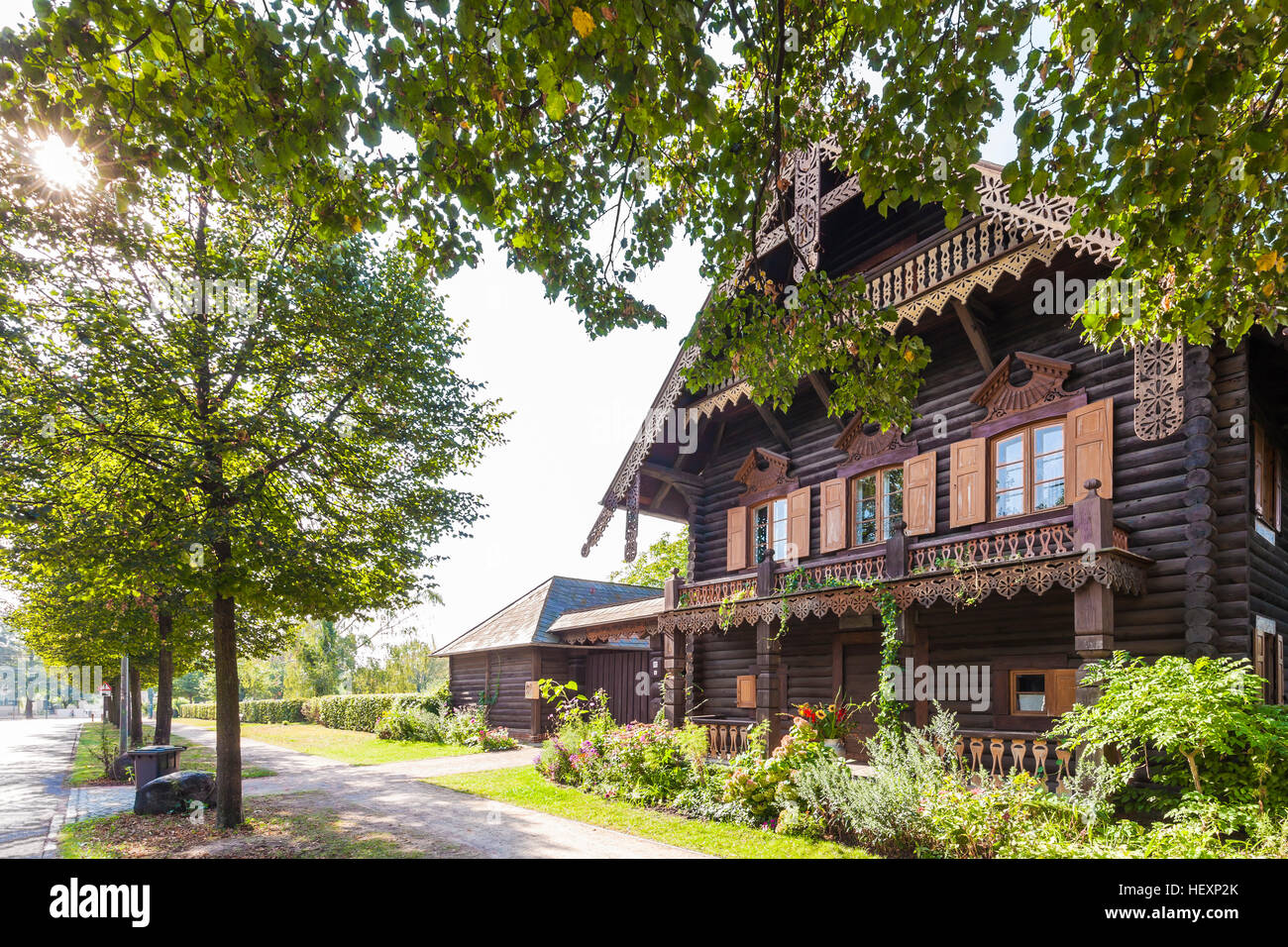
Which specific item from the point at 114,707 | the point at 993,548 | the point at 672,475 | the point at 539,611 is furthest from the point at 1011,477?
the point at 114,707

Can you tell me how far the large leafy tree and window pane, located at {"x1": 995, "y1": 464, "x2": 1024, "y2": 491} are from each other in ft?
18.6

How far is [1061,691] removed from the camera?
11062mm

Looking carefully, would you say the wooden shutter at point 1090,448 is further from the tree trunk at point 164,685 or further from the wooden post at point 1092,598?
the tree trunk at point 164,685

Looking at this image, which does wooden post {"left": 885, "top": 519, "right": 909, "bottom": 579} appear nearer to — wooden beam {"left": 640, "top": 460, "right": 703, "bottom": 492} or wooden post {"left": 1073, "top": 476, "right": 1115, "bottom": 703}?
wooden post {"left": 1073, "top": 476, "right": 1115, "bottom": 703}

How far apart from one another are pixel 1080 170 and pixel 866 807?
277 inches

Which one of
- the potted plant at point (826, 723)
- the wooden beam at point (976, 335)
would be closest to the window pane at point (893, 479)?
the wooden beam at point (976, 335)

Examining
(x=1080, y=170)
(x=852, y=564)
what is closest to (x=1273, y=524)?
(x=852, y=564)

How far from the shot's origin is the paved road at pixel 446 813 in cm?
894

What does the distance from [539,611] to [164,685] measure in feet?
35.0

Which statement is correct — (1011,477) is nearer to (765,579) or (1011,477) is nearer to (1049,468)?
(1049,468)

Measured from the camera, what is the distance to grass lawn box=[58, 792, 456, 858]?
8742 millimetres

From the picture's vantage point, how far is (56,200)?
8938 millimetres

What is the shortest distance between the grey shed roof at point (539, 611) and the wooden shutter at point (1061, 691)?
13483mm

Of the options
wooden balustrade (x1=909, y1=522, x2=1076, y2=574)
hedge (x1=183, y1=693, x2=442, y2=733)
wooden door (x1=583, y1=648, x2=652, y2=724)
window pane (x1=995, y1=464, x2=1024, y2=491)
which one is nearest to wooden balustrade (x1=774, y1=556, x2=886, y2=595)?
wooden balustrade (x1=909, y1=522, x2=1076, y2=574)
